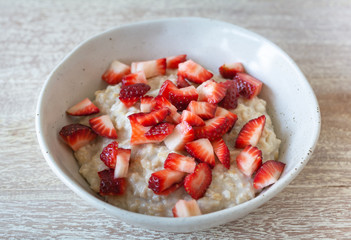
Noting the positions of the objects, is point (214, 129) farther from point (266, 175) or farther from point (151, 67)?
point (151, 67)

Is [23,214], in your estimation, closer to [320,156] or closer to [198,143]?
[198,143]

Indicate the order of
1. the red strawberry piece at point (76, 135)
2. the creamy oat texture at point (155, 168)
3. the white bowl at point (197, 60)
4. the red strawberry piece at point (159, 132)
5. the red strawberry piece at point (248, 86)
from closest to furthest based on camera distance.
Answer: the white bowl at point (197, 60) → the creamy oat texture at point (155, 168) → the red strawberry piece at point (159, 132) → the red strawberry piece at point (76, 135) → the red strawberry piece at point (248, 86)

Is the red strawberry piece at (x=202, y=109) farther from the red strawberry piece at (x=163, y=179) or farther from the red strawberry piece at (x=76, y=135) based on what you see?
the red strawberry piece at (x=76, y=135)

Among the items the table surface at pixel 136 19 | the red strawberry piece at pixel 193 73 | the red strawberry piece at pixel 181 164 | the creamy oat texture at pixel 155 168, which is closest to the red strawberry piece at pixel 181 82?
the red strawberry piece at pixel 193 73

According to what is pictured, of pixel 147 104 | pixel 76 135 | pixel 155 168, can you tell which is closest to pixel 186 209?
pixel 155 168

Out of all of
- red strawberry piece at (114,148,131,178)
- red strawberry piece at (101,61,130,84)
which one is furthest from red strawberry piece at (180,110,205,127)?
red strawberry piece at (101,61,130,84)

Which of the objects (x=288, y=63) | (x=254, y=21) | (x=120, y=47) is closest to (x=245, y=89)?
(x=288, y=63)
